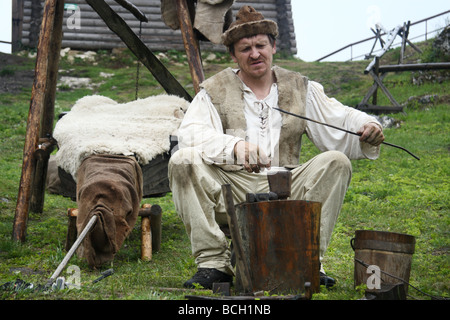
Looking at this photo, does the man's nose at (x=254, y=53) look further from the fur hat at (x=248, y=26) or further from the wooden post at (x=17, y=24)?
the wooden post at (x=17, y=24)

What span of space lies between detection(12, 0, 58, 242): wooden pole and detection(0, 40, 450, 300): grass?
0.21 meters

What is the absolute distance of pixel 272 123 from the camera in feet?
13.7

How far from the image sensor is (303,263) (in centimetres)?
311

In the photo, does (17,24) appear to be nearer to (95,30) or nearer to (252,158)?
(95,30)

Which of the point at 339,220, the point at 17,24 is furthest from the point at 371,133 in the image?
the point at 17,24

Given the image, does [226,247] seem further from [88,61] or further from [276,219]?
[88,61]

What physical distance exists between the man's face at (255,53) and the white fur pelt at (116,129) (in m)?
1.29

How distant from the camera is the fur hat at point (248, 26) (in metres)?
4.09

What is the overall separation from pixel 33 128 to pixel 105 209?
5.21 ft

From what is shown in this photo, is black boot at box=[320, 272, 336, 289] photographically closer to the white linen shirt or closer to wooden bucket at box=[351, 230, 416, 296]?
wooden bucket at box=[351, 230, 416, 296]

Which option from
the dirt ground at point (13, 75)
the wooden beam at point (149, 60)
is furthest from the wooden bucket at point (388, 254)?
the dirt ground at point (13, 75)

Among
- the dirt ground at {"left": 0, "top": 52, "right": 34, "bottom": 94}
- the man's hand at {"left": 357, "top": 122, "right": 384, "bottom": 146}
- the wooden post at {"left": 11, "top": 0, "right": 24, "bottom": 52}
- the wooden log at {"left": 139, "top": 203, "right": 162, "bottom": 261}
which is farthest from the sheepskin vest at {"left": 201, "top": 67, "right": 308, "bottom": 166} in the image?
the wooden post at {"left": 11, "top": 0, "right": 24, "bottom": 52}

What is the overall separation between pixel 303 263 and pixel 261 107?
1.44m

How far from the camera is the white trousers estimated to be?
3.62 m
